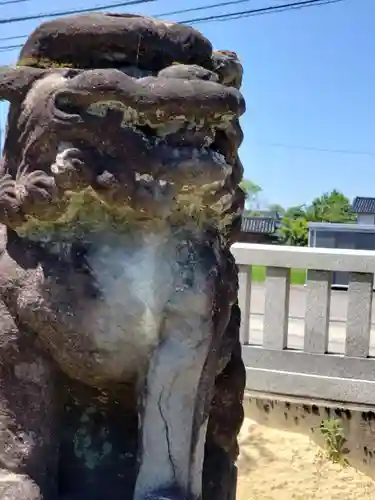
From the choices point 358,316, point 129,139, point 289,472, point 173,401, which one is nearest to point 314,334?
point 358,316

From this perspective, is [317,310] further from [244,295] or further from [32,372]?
[32,372]

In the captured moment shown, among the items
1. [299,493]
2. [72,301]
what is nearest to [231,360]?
[72,301]

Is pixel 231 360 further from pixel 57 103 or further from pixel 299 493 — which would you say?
pixel 299 493

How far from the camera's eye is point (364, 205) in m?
27.3

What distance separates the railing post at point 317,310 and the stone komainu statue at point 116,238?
2.12m

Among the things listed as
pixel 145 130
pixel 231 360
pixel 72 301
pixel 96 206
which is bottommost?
pixel 231 360

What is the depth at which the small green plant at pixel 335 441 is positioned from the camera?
3.33 metres

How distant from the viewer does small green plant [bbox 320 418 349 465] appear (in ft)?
10.9

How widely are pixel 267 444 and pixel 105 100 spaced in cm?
257

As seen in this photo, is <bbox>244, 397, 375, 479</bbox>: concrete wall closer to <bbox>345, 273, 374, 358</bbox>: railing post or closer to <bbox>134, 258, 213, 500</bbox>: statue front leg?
<bbox>345, 273, 374, 358</bbox>: railing post

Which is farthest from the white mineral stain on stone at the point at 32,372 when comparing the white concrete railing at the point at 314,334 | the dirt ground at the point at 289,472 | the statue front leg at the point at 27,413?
the white concrete railing at the point at 314,334

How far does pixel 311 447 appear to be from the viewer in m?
3.38

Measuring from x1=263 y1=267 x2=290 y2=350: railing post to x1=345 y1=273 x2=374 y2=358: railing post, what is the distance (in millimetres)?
301

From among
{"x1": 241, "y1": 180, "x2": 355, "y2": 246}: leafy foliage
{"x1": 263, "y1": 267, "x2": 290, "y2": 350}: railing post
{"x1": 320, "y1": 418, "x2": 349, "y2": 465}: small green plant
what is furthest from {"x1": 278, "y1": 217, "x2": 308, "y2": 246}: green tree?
{"x1": 320, "y1": 418, "x2": 349, "y2": 465}: small green plant
